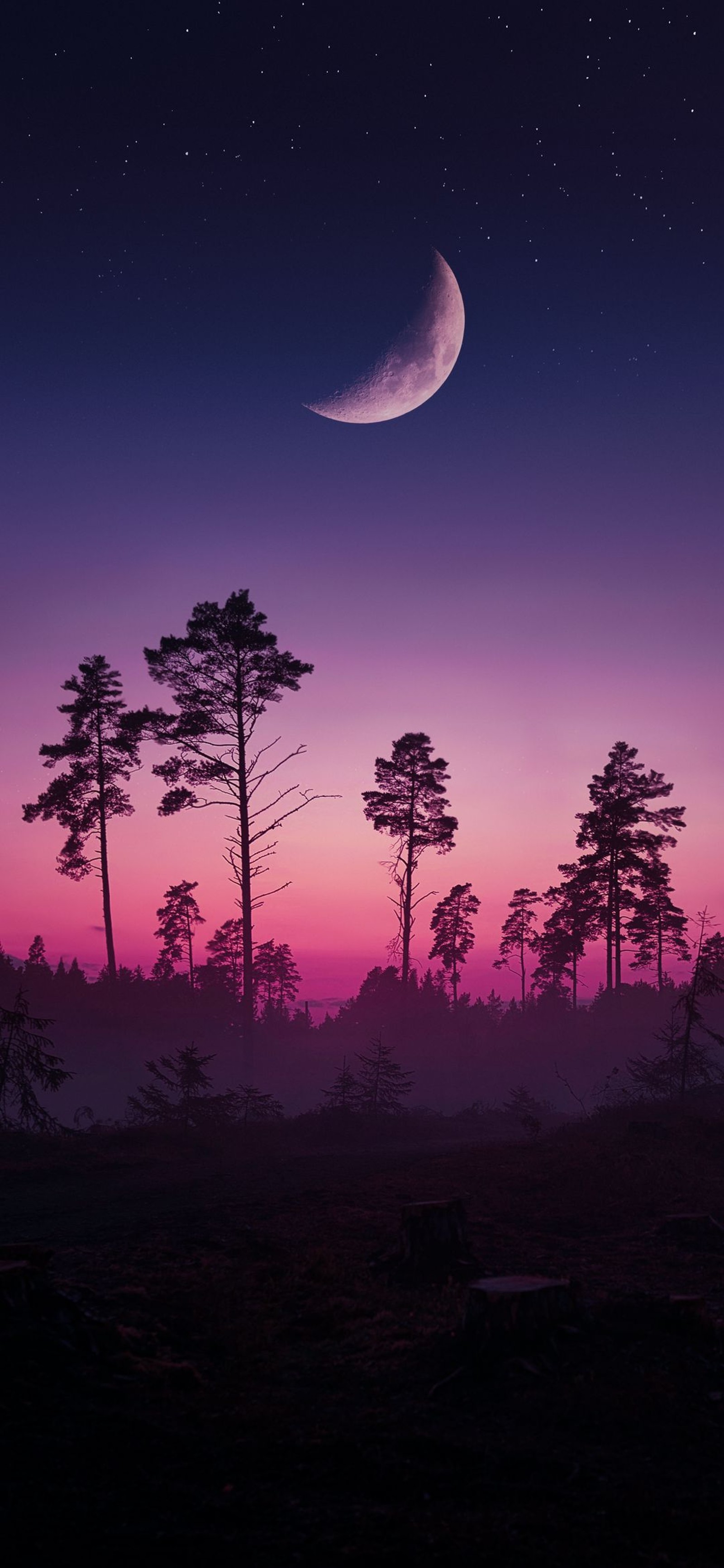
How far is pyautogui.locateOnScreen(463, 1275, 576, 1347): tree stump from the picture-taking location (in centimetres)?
653

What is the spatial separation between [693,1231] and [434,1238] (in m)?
4.23

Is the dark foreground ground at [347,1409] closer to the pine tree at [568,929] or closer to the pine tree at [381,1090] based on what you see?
the pine tree at [381,1090]

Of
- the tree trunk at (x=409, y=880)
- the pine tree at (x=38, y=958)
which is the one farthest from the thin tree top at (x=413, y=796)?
the pine tree at (x=38, y=958)

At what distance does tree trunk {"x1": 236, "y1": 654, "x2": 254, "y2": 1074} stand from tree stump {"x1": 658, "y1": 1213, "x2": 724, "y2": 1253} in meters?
18.3

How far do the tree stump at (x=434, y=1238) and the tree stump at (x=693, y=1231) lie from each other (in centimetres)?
335

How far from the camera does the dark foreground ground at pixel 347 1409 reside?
430 centimetres

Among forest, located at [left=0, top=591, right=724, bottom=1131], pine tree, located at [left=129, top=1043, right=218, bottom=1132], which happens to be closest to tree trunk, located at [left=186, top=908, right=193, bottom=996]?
forest, located at [left=0, top=591, right=724, bottom=1131]

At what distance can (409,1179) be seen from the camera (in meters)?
15.1

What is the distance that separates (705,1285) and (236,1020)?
4339 cm

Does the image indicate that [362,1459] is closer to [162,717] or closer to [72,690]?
[162,717]

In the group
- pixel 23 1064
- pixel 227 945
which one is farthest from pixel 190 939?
pixel 23 1064

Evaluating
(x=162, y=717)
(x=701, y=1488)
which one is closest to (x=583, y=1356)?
(x=701, y=1488)

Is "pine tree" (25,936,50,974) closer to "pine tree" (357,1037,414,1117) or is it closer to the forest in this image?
the forest

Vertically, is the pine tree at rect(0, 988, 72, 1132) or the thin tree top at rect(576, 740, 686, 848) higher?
the thin tree top at rect(576, 740, 686, 848)
